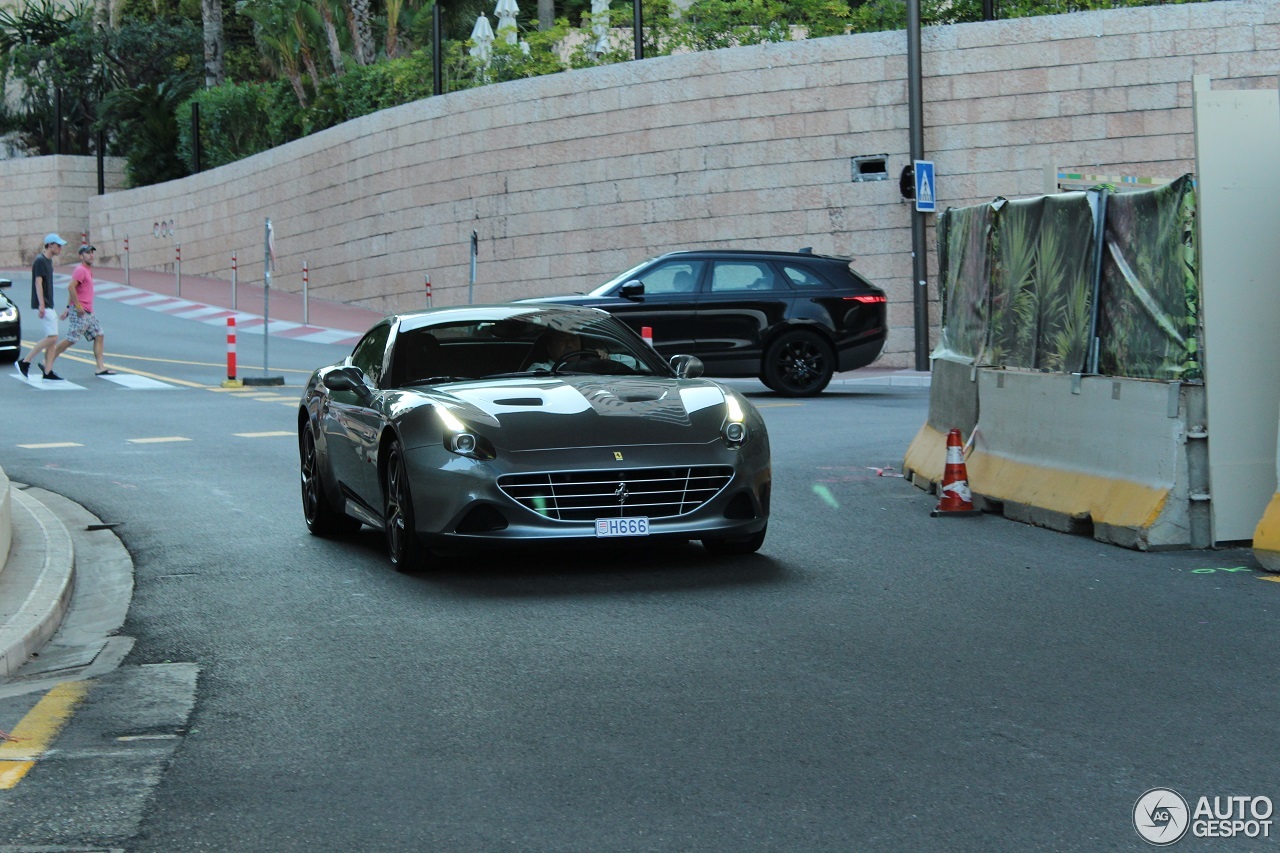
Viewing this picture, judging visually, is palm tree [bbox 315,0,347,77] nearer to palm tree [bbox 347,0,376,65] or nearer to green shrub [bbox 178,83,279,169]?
palm tree [bbox 347,0,376,65]

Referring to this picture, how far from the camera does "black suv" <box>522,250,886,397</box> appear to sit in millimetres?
19812

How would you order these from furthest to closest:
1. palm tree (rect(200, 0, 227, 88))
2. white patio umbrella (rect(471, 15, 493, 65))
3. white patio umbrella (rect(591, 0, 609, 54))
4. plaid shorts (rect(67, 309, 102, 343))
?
palm tree (rect(200, 0, 227, 88)) < white patio umbrella (rect(471, 15, 493, 65)) < white patio umbrella (rect(591, 0, 609, 54)) < plaid shorts (rect(67, 309, 102, 343))

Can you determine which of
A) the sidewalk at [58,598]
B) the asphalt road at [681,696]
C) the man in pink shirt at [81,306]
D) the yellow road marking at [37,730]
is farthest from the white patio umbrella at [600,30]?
the yellow road marking at [37,730]

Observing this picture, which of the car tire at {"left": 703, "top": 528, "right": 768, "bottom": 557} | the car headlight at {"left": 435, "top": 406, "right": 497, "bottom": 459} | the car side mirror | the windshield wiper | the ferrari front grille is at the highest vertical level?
the car side mirror

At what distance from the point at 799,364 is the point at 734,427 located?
1168 centimetres

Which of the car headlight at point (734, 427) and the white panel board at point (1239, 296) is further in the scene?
the white panel board at point (1239, 296)

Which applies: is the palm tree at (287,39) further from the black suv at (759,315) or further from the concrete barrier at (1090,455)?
the concrete barrier at (1090,455)

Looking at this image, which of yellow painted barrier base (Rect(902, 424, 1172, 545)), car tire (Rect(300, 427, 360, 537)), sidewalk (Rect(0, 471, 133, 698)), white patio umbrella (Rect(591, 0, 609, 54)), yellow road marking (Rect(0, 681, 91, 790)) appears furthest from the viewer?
white patio umbrella (Rect(591, 0, 609, 54))

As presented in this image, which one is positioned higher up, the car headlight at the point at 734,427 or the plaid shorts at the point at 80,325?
the plaid shorts at the point at 80,325

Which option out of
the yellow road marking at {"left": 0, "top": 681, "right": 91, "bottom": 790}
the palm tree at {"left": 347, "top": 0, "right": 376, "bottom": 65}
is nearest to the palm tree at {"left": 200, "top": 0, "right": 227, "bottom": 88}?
the palm tree at {"left": 347, "top": 0, "right": 376, "bottom": 65}

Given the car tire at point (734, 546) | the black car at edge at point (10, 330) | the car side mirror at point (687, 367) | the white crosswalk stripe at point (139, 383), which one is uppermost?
the black car at edge at point (10, 330)

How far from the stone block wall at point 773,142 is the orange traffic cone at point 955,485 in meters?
14.9

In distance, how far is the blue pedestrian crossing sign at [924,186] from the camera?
77.5 feet

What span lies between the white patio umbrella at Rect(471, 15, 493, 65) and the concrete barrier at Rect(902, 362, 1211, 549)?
23.6 meters
